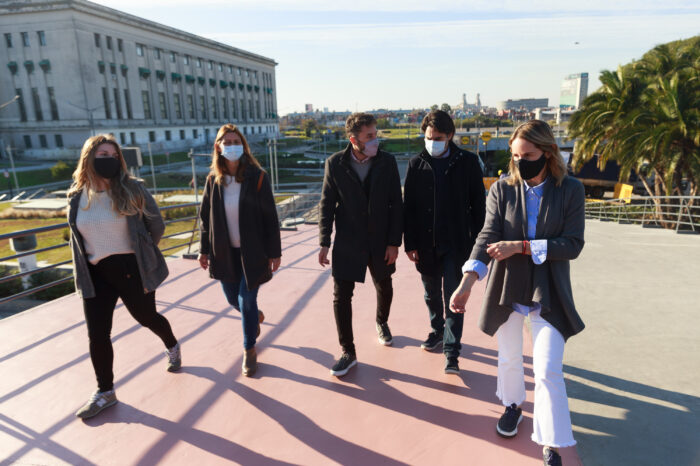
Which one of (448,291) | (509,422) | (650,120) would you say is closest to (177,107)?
(650,120)

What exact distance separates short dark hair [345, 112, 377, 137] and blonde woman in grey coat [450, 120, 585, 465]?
111cm

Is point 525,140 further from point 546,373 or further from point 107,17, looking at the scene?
point 107,17

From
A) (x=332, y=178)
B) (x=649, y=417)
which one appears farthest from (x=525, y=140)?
(x=649, y=417)

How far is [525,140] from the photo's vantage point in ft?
7.51

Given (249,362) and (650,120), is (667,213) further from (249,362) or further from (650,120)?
(249,362)

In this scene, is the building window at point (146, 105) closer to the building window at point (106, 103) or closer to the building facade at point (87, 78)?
the building facade at point (87, 78)

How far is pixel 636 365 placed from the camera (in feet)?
11.0

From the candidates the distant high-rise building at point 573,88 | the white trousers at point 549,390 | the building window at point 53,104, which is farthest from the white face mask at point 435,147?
the distant high-rise building at point 573,88

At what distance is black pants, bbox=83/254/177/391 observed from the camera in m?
2.91

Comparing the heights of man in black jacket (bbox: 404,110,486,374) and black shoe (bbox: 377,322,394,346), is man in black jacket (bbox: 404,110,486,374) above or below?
above

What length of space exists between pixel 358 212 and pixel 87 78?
6093 cm

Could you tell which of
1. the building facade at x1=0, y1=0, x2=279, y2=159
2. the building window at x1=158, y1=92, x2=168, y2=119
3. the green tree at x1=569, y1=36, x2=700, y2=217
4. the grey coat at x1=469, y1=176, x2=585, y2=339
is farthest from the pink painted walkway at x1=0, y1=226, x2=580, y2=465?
the building window at x1=158, y1=92, x2=168, y2=119

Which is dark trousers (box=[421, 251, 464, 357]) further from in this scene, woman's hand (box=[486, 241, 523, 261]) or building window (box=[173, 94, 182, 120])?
building window (box=[173, 94, 182, 120])

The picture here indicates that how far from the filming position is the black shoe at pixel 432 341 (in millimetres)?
3656
